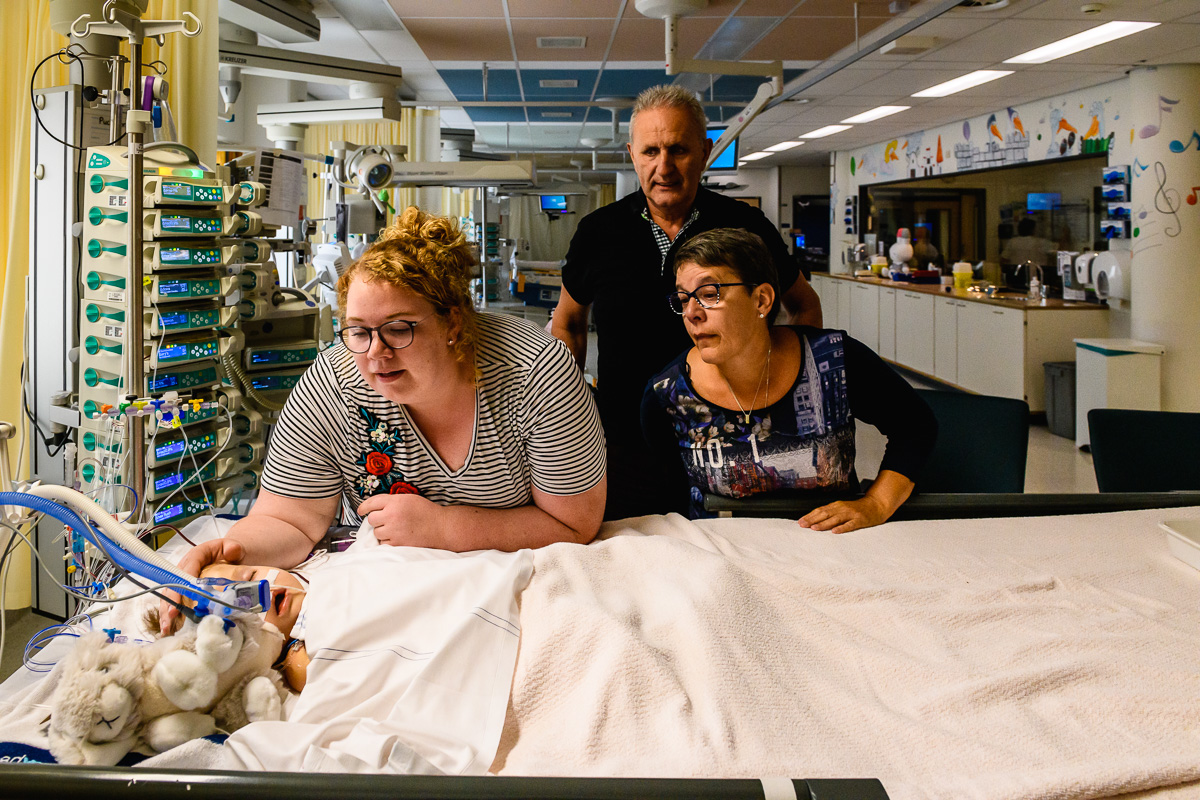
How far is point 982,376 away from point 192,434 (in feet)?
19.7

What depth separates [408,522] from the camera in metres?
1.57

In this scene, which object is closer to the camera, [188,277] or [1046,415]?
[188,277]

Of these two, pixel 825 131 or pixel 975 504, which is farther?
pixel 825 131

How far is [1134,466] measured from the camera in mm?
2365

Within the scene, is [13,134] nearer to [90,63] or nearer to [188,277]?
[90,63]

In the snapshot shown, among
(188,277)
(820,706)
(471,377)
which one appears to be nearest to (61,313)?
(188,277)

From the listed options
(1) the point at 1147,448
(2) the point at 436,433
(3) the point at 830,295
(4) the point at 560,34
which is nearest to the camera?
(2) the point at 436,433

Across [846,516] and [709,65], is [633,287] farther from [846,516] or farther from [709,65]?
[709,65]

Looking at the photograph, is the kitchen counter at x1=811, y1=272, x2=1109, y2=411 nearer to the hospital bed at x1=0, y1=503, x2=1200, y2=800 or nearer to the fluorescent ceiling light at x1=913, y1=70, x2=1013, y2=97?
the fluorescent ceiling light at x1=913, y1=70, x2=1013, y2=97

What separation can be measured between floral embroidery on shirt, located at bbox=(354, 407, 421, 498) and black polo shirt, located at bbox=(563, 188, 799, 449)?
72 cm

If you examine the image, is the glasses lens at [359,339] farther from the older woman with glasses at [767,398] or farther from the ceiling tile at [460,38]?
the ceiling tile at [460,38]

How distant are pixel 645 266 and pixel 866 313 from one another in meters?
8.12

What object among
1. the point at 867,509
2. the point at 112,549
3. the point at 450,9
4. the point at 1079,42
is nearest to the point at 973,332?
the point at 1079,42

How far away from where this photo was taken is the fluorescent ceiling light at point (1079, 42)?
193 inches
